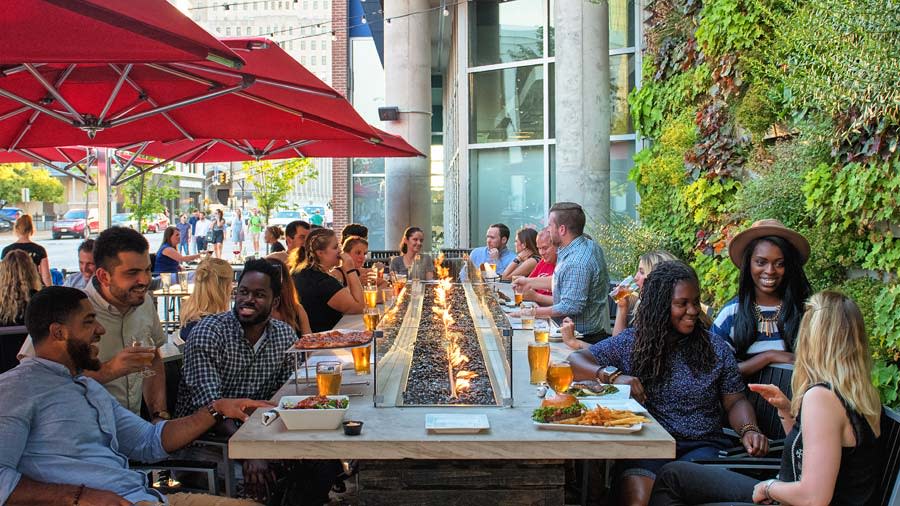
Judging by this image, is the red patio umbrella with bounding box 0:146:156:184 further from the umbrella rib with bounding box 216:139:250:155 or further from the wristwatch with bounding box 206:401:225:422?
the wristwatch with bounding box 206:401:225:422

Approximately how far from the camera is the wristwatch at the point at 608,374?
407cm

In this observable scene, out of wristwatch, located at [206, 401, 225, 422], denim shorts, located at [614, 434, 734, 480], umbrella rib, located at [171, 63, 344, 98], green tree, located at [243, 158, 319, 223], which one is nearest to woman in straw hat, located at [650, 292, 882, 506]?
denim shorts, located at [614, 434, 734, 480]

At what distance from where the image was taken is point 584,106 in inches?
421

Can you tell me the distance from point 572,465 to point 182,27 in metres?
2.85

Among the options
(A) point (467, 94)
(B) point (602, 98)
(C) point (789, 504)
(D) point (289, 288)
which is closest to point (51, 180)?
(A) point (467, 94)

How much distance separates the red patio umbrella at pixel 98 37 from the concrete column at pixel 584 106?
24.7 ft

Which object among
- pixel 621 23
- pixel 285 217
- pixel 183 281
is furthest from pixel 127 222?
pixel 183 281

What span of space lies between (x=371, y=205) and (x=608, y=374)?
21982 mm

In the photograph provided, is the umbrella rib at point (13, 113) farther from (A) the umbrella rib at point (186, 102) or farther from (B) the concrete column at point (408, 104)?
(B) the concrete column at point (408, 104)

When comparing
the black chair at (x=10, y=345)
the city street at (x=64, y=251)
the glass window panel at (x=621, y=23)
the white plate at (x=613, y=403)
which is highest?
the glass window panel at (x=621, y=23)

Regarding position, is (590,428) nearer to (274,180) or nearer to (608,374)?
(608,374)

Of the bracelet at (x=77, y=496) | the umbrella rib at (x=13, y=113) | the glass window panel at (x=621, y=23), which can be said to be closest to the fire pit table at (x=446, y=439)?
the bracelet at (x=77, y=496)

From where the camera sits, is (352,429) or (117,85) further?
(117,85)

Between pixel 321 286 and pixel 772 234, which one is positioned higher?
pixel 772 234
